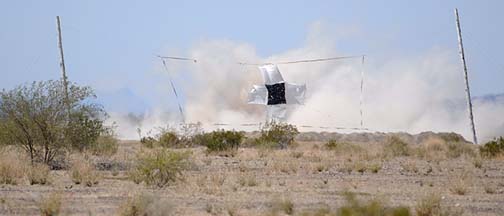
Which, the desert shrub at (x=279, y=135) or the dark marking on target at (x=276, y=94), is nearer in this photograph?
the desert shrub at (x=279, y=135)

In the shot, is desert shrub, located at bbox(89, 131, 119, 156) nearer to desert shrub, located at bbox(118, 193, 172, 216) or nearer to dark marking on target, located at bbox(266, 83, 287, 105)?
desert shrub, located at bbox(118, 193, 172, 216)

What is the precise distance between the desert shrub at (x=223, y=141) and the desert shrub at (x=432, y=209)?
31919 millimetres

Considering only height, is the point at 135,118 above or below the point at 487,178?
above

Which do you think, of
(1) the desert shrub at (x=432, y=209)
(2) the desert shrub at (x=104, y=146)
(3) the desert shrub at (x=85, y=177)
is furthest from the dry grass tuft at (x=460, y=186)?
(2) the desert shrub at (x=104, y=146)

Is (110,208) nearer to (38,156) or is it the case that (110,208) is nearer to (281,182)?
(281,182)

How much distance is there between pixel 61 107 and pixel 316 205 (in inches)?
721

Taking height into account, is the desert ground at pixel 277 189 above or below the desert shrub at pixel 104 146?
below

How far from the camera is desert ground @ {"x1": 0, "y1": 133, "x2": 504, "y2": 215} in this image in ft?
66.3

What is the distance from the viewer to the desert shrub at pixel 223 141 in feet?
171

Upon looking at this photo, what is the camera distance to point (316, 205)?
845 inches

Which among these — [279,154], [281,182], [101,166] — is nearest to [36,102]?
[101,166]

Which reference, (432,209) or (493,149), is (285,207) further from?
(493,149)

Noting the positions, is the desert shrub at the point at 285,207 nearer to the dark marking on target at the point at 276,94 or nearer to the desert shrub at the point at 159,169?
the desert shrub at the point at 159,169

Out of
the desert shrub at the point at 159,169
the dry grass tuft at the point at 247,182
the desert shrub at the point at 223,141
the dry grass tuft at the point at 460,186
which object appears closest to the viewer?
the dry grass tuft at the point at 460,186
